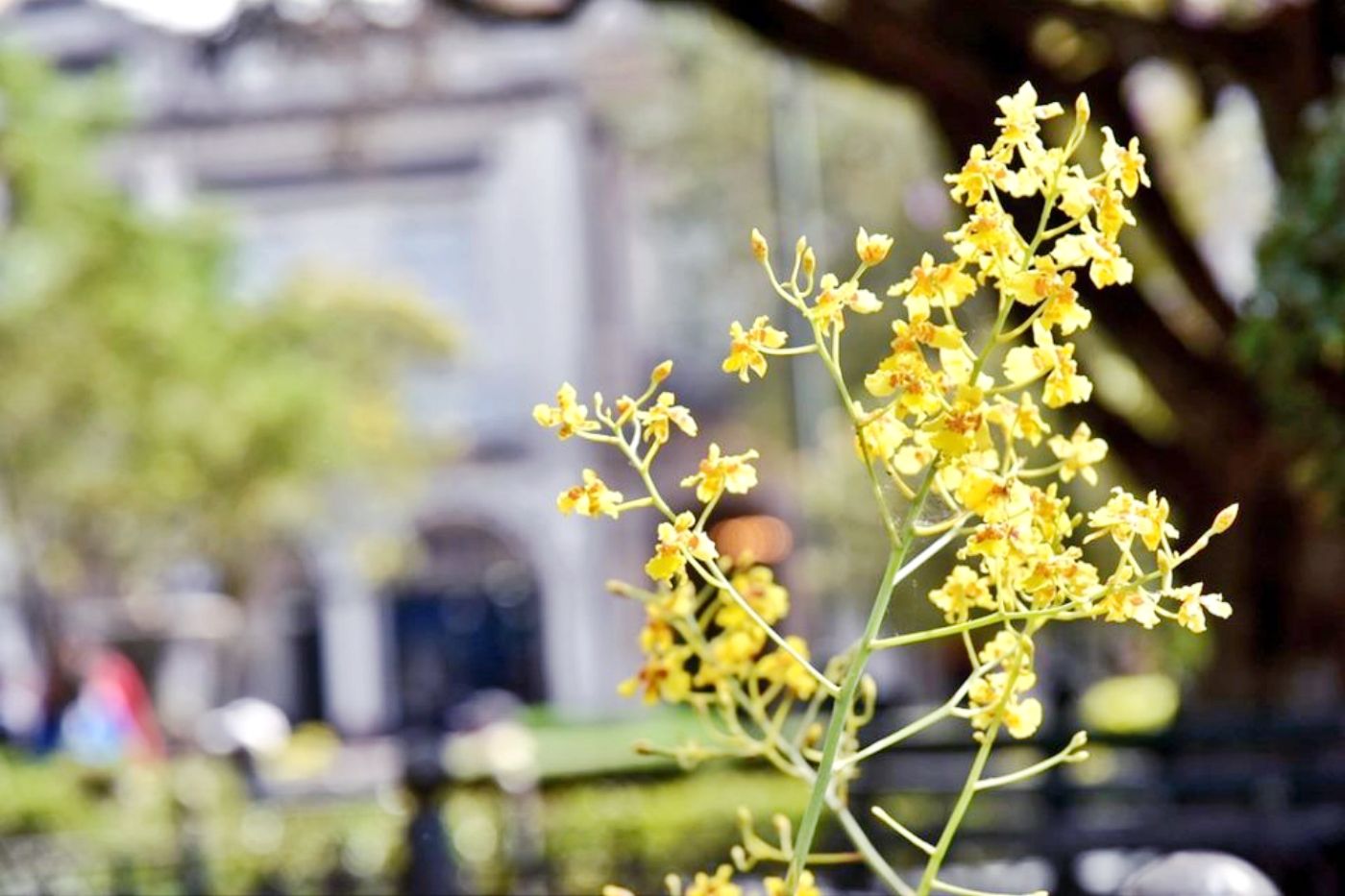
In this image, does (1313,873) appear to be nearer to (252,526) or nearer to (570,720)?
(252,526)

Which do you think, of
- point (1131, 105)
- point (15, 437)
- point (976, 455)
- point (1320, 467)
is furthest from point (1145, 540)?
point (15, 437)

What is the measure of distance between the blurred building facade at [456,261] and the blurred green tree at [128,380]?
31.4 ft

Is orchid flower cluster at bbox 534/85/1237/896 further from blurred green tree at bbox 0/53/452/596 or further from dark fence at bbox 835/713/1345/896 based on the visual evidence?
blurred green tree at bbox 0/53/452/596

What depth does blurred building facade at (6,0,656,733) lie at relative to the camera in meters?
36.0

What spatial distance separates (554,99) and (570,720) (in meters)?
11.9

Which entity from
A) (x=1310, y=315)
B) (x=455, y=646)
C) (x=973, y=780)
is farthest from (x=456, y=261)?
(x=973, y=780)

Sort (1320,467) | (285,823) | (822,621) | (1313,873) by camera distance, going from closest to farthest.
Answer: (1320,467), (1313,873), (285,823), (822,621)

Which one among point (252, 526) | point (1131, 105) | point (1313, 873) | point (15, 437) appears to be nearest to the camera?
point (1313, 873)

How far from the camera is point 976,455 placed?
221cm

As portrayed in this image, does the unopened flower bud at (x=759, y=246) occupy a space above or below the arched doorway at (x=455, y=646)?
above

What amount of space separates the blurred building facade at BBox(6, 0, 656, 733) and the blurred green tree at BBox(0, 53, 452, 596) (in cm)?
958

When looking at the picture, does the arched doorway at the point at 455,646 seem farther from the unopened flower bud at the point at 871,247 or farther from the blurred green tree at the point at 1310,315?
the unopened flower bud at the point at 871,247

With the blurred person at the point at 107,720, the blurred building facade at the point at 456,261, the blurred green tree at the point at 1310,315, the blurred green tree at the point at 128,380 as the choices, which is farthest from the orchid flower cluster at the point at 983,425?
the blurred building facade at the point at 456,261

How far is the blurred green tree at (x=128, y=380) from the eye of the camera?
64.1 feet
